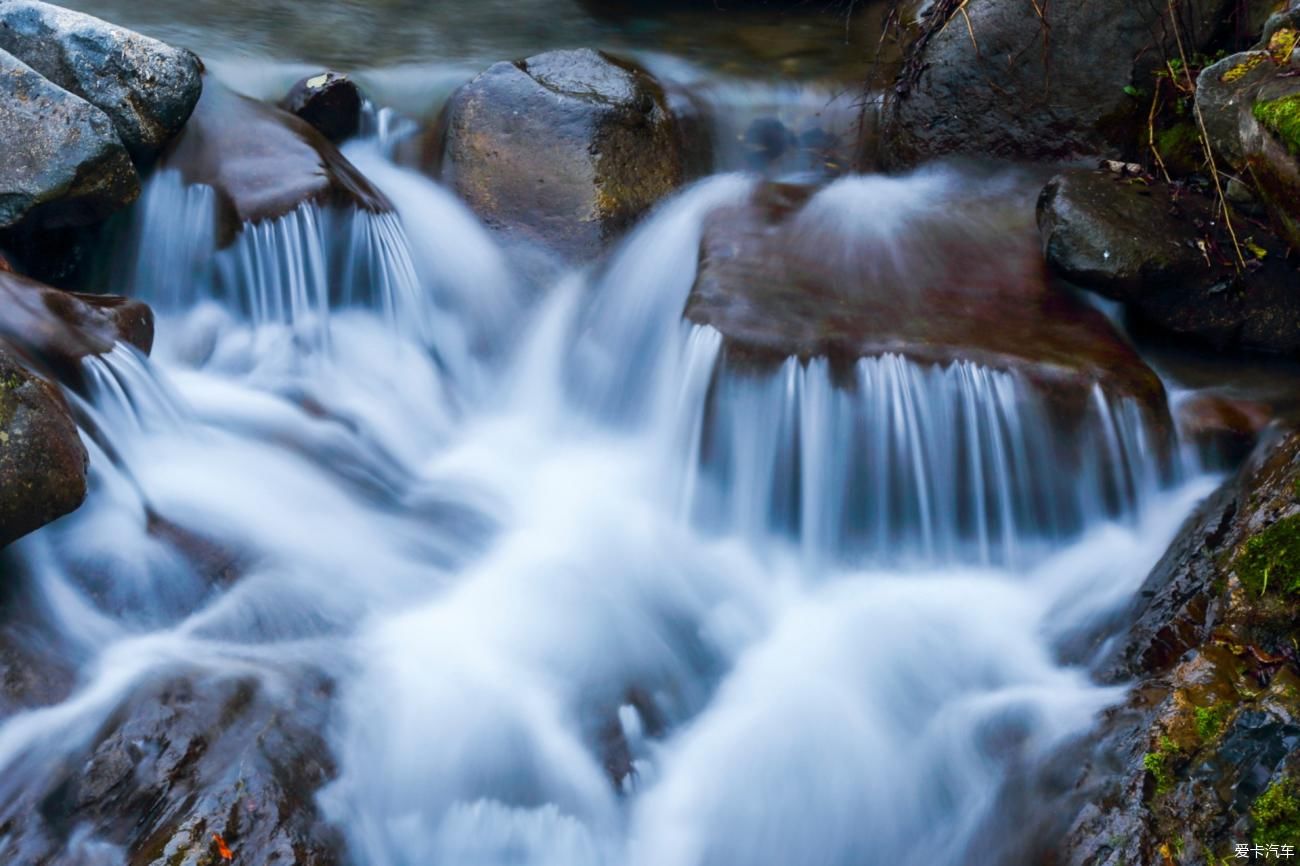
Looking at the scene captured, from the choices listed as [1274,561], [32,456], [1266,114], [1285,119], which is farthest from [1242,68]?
[32,456]

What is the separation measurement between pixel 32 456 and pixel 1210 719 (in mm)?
3474

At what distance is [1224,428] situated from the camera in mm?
4516

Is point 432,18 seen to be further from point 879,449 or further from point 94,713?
point 94,713

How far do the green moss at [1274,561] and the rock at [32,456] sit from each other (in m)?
3.65

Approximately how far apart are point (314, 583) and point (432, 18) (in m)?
5.53

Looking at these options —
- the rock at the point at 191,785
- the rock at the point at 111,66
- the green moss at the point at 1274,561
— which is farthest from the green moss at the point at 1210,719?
the rock at the point at 111,66

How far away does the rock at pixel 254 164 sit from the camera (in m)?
5.41

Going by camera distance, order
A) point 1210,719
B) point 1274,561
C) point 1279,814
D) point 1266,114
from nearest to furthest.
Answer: point 1279,814, point 1210,719, point 1274,561, point 1266,114

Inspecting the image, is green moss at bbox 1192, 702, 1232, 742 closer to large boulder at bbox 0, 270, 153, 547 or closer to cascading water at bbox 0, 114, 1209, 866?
cascading water at bbox 0, 114, 1209, 866

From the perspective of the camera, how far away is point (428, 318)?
5824 millimetres

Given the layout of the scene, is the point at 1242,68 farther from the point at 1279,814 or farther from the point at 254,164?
the point at 254,164

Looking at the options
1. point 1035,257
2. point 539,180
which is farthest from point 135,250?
point 1035,257

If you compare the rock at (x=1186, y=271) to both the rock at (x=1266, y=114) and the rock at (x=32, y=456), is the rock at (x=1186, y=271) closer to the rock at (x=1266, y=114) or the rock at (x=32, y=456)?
the rock at (x=1266, y=114)

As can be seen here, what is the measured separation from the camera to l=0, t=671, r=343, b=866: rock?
114 inches
